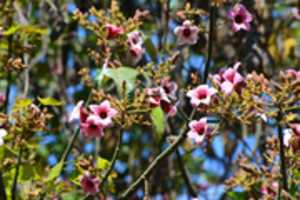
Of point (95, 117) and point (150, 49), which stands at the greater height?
point (150, 49)

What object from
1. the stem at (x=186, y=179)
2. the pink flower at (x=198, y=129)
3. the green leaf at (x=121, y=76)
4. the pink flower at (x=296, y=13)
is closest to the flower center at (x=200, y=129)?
the pink flower at (x=198, y=129)

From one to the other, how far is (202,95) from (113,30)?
404 millimetres

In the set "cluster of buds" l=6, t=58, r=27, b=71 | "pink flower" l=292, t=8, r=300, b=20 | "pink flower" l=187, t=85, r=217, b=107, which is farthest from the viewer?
"pink flower" l=292, t=8, r=300, b=20

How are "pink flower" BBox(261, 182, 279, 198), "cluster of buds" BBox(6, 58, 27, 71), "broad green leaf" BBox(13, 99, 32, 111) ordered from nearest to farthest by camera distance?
"broad green leaf" BBox(13, 99, 32, 111) < "cluster of buds" BBox(6, 58, 27, 71) < "pink flower" BBox(261, 182, 279, 198)

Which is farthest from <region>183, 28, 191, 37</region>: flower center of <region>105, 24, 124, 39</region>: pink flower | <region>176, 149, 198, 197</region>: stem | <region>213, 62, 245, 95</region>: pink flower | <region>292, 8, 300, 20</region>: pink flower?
<region>292, 8, 300, 20</region>: pink flower

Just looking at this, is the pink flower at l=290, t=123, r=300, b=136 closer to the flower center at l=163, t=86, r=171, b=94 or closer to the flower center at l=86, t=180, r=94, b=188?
the flower center at l=163, t=86, r=171, b=94

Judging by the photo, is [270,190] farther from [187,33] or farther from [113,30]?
[113,30]

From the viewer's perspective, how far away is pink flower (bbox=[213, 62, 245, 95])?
235cm

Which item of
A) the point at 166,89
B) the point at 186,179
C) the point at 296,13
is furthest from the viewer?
the point at 296,13

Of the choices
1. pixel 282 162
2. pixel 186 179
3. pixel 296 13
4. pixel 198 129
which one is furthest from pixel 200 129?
pixel 296 13

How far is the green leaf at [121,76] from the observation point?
7.99 feet

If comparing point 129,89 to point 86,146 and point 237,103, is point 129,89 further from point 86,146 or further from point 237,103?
point 86,146

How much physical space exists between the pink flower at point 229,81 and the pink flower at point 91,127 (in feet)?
1.15

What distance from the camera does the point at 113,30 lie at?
2.60 m
